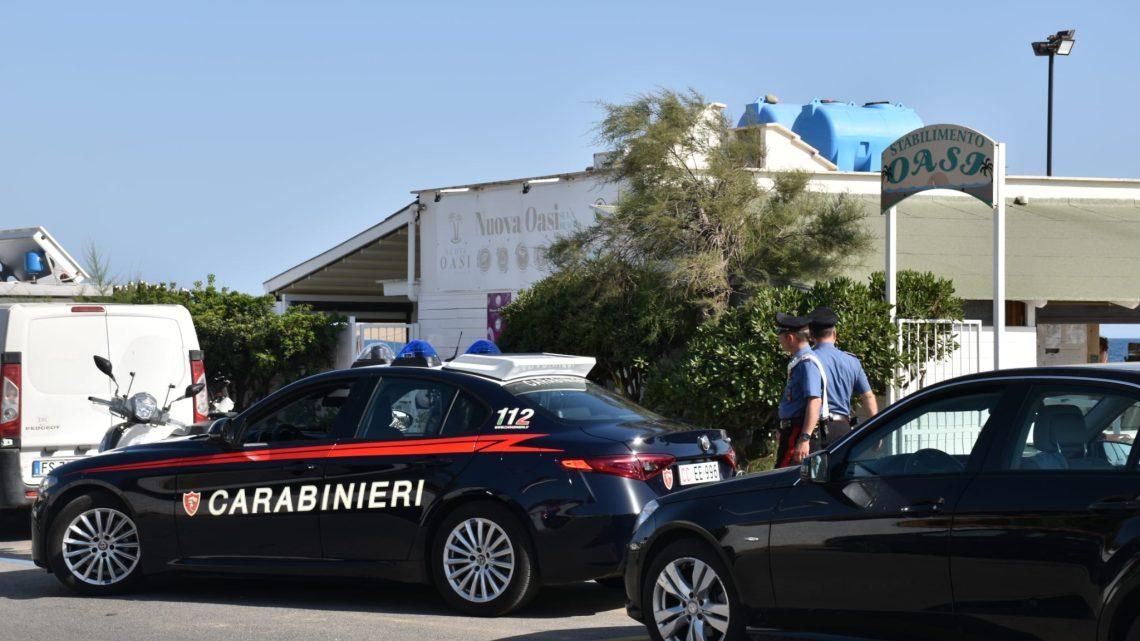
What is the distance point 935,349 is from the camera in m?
14.6

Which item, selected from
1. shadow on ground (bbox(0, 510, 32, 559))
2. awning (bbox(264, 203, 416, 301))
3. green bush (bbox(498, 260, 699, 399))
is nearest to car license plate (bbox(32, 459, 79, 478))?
shadow on ground (bbox(0, 510, 32, 559))

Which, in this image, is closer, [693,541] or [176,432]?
[693,541]

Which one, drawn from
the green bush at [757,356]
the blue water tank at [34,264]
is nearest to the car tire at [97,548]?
the green bush at [757,356]

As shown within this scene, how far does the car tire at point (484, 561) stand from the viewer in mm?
8102

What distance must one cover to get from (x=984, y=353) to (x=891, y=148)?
262 cm

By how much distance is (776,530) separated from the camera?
6445 mm

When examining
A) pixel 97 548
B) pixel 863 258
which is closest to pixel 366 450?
pixel 97 548

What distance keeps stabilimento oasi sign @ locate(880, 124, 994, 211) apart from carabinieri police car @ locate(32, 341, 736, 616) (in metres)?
5.80

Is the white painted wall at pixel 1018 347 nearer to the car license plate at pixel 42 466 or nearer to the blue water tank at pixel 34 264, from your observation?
the car license plate at pixel 42 466

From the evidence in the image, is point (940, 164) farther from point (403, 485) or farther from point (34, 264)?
point (34, 264)

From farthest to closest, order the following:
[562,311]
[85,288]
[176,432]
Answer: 1. [85,288]
2. [562,311]
3. [176,432]

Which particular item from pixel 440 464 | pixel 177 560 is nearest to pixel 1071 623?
pixel 440 464

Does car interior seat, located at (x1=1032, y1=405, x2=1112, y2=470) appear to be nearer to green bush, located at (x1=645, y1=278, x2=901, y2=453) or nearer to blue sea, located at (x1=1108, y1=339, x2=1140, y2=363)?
green bush, located at (x1=645, y1=278, x2=901, y2=453)

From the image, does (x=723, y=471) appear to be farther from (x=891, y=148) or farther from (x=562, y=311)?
(x=562, y=311)
